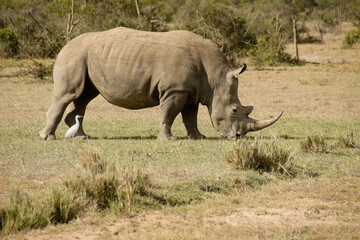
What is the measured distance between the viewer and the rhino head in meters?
11.0

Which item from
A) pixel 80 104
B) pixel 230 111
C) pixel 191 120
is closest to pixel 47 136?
pixel 80 104

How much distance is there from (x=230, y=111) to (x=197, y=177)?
10.6 ft

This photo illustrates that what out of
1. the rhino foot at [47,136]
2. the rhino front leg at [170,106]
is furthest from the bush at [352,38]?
the rhino foot at [47,136]

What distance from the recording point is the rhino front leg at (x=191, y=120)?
1132 cm

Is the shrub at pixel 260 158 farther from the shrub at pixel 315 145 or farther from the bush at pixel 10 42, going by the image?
the bush at pixel 10 42

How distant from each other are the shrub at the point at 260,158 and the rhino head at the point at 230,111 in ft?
7.42

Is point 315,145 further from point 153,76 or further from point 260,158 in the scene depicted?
point 153,76

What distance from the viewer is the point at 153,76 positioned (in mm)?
10656

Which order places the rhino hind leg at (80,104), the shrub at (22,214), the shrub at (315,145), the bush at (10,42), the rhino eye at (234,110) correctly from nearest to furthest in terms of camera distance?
1. the shrub at (22,214)
2. the shrub at (315,145)
3. the rhino eye at (234,110)
4. the rhino hind leg at (80,104)
5. the bush at (10,42)

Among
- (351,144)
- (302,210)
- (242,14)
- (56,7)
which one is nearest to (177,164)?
(302,210)

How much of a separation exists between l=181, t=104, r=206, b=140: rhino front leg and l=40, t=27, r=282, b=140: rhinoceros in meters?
0.39

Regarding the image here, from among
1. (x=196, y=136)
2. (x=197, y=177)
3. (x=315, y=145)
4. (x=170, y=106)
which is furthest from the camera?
(x=196, y=136)

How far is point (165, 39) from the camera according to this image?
10.9 metres

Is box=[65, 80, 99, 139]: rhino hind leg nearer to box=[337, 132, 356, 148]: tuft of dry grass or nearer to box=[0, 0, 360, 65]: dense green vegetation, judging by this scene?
box=[337, 132, 356, 148]: tuft of dry grass
